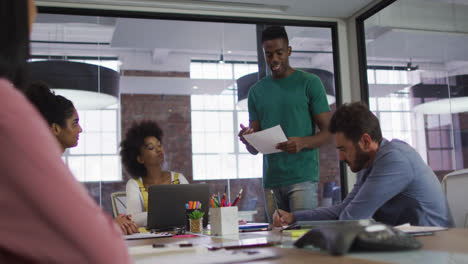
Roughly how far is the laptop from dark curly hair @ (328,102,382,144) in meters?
0.78

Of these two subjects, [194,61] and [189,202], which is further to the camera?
[194,61]

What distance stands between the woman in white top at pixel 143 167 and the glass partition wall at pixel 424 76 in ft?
6.28

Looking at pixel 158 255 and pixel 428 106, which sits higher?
pixel 428 106

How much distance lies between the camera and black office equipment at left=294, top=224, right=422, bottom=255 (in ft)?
3.19

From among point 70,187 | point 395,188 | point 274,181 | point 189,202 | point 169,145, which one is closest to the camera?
point 70,187

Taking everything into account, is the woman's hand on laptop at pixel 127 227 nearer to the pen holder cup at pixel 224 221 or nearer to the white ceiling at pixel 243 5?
the pen holder cup at pixel 224 221

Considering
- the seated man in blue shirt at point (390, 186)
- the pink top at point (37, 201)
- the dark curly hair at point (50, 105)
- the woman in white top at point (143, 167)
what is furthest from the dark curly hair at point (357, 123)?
the pink top at point (37, 201)

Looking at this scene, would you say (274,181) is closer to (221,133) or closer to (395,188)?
(395,188)

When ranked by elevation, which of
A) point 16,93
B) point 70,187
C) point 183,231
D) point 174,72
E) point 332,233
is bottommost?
point 183,231

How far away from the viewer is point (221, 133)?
4270 millimetres

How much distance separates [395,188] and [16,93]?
167 centimetres

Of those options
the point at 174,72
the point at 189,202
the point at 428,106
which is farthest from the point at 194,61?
the point at 189,202

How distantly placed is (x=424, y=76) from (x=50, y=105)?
8.91 ft

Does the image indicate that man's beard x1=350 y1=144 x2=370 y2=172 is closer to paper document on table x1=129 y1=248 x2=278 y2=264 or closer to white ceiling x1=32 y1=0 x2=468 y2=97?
paper document on table x1=129 y1=248 x2=278 y2=264
